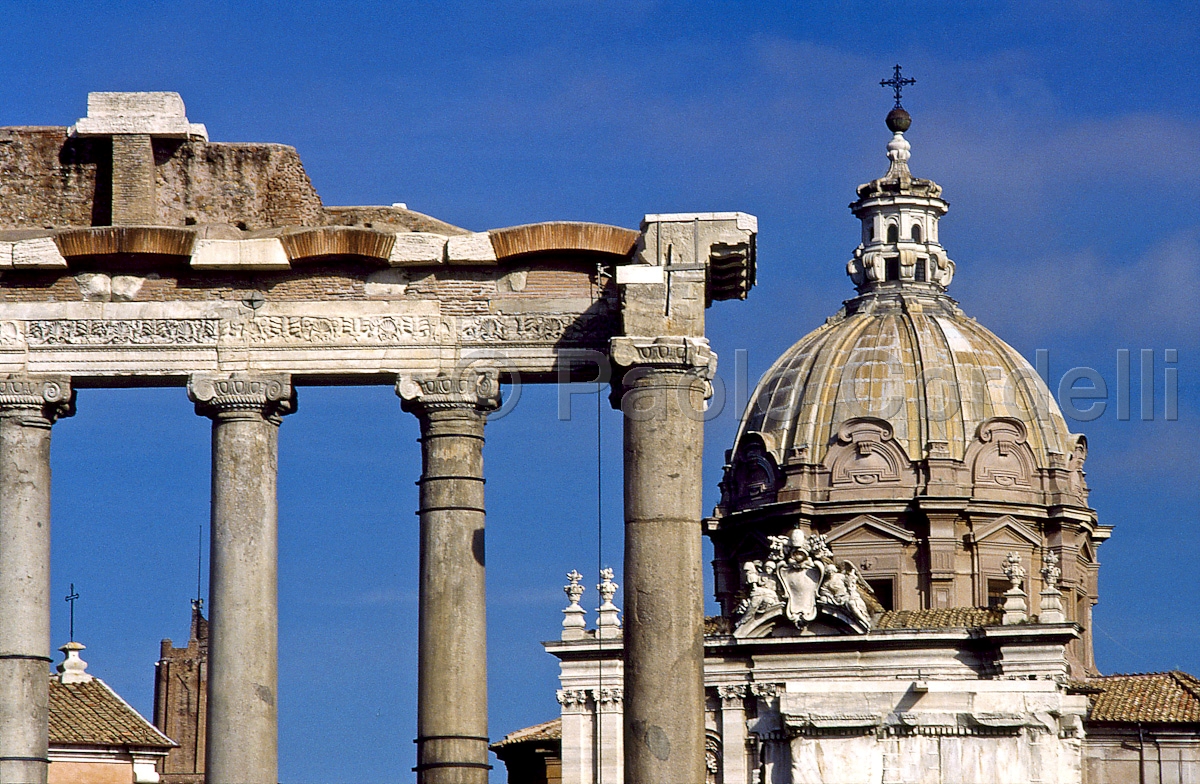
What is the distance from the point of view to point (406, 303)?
88.3 feet

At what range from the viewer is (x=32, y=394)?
26859 millimetres

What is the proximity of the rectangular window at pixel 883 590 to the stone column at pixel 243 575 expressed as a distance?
40.9 m

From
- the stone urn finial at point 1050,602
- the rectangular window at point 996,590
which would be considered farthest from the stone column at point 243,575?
the rectangular window at point 996,590

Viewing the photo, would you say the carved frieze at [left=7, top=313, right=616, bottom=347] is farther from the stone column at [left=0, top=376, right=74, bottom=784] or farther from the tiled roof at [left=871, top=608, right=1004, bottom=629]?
the tiled roof at [left=871, top=608, right=1004, bottom=629]

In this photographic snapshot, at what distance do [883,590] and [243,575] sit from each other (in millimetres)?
41881

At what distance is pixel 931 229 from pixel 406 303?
163 feet

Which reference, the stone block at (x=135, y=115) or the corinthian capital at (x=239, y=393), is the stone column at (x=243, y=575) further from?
the stone block at (x=135, y=115)

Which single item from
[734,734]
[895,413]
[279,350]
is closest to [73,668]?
Result: [734,734]

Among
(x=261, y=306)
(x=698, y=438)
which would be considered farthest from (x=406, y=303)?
(x=698, y=438)

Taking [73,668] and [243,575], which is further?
[73,668]

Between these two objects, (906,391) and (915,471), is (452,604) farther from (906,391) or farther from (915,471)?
(906,391)

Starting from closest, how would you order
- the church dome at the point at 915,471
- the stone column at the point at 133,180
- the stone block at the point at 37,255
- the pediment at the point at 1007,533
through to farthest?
1. the stone block at the point at 37,255
2. the stone column at the point at 133,180
3. the church dome at the point at 915,471
4. the pediment at the point at 1007,533

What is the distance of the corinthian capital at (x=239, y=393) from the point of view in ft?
87.6

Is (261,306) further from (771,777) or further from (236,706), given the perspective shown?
(771,777)
